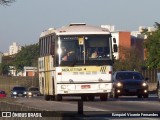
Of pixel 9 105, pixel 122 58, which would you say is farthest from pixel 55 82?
pixel 122 58

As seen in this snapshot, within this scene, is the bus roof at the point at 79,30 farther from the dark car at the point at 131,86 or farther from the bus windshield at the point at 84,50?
the dark car at the point at 131,86

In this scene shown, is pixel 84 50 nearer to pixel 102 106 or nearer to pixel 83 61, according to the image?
pixel 83 61

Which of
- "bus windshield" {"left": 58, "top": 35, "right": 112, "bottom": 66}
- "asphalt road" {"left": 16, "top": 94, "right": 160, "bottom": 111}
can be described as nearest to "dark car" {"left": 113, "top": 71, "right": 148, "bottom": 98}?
"bus windshield" {"left": 58, "top": 35, "right": 112, "bottom": 66}

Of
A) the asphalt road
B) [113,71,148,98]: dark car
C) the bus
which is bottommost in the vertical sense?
the asphalt road

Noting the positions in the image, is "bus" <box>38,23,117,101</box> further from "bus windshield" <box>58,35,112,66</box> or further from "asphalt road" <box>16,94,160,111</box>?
"asphalt road" <box>16,94,160,111</box>

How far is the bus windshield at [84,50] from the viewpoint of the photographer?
37.0 metres

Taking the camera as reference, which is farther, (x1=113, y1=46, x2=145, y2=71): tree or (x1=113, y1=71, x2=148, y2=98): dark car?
(x1=113, y1=46, x2=145, y2=71): tree

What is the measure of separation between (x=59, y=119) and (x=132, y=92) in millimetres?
24589

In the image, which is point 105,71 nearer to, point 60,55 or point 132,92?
point 60,55

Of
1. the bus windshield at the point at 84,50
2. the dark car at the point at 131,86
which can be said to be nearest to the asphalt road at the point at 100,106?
the bus windshield at the point at 84,50

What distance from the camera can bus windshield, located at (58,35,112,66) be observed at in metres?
37.0

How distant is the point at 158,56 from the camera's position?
4262 inches

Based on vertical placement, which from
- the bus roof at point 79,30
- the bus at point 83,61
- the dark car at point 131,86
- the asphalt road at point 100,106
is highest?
the bus roof at point 79,30

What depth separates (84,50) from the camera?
36.9m
